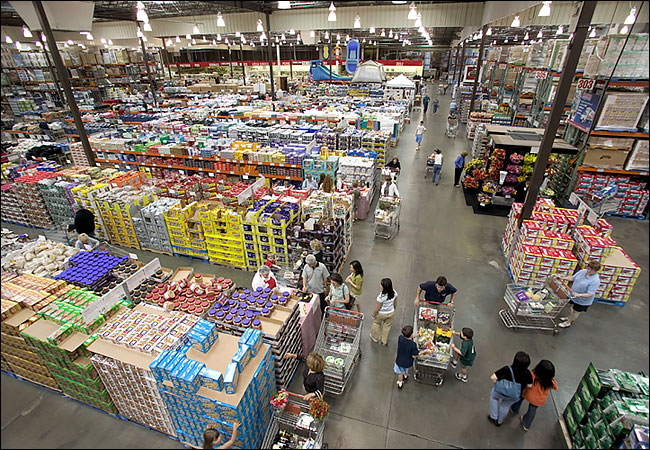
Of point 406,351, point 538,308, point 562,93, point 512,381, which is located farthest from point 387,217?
point 512,381

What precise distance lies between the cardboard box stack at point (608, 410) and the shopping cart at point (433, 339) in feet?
5.72

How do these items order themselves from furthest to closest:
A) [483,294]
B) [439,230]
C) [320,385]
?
[439,230] → [483,294] → [320,385]

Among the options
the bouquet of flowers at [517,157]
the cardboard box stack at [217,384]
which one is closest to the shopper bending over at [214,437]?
the cardboard box stack at [217,384]

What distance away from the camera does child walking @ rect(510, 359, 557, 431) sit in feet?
14.1

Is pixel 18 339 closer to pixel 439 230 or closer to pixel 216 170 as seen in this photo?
pixel 216 170

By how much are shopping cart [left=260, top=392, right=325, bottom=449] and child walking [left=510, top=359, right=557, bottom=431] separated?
292cm

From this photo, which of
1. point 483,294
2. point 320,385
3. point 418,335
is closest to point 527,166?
point 483,294

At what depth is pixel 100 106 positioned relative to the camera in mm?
25625

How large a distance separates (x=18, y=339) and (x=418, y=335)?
20.7 ft

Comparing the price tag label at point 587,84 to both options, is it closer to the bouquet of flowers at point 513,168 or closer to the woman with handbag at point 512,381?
the bouquet of flowers at point 513,168

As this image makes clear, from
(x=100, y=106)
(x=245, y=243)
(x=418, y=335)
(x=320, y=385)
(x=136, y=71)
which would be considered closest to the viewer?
(x=320, y=385)

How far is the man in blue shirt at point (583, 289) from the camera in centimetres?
618

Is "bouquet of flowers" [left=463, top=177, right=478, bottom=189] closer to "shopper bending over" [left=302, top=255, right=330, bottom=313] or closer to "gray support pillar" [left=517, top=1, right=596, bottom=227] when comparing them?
"gray support pillar" [left=517, top=1, right=596, bottom=227]

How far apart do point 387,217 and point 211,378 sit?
22.3ft
